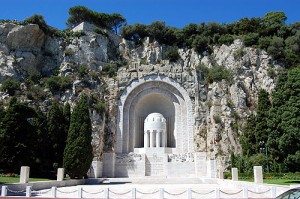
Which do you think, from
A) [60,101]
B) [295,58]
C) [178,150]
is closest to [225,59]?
[295,58]

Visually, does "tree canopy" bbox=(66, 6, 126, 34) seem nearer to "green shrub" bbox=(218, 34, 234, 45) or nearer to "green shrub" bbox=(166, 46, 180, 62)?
"green shrub" bbox=(166, 46, 180, 62)

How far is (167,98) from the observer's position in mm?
36906

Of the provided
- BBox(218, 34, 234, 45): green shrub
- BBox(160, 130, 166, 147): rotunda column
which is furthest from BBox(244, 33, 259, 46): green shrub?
BBox(160, 130, 166, 147): rotunda column

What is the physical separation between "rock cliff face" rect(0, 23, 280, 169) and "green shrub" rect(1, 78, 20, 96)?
753mm

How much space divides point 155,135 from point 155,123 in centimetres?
141

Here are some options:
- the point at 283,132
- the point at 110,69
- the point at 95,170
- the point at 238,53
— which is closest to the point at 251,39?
the point at 238,53

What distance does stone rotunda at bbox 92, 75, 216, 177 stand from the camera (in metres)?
31.6

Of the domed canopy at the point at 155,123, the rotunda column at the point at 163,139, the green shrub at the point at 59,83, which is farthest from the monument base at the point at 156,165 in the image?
the green shrub at the point at 59,83

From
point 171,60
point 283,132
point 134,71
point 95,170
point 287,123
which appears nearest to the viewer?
point 287,123

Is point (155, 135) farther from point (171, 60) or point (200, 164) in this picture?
point (171, 60)

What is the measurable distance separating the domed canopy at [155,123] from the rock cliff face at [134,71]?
12.4ft

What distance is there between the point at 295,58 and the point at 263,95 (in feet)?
33.0

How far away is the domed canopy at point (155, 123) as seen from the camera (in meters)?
34.8

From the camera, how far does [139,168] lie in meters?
31.8
